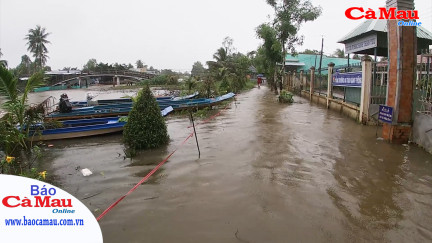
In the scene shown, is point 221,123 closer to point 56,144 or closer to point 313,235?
point 56,144

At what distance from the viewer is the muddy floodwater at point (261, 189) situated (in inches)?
133

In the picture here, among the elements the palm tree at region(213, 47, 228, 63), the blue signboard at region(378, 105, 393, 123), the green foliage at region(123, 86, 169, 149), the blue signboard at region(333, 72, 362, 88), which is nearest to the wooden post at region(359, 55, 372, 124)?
the blue signboard at region(333, 72, 362, 88)

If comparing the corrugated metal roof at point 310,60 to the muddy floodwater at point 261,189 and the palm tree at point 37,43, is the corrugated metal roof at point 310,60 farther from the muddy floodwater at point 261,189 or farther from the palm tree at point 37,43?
the palm tree at point 37,43

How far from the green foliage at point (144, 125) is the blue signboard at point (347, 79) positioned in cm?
770

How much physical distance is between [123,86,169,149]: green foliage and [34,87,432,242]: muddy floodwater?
17.1 inches

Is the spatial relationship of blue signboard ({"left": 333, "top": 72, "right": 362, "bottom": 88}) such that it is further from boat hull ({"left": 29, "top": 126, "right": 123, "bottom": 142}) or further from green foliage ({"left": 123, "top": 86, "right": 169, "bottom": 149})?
boat hull ({"left": 29, "top": 126, "right": 123, "bottom": 142})

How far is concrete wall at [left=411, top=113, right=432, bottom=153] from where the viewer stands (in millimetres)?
6274

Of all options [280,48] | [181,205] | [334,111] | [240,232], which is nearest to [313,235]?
[240,232]

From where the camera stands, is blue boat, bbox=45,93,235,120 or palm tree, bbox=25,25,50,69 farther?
palm tree, bbox=25,25,50,69

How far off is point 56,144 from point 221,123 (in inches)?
226

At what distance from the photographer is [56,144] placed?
340 inches

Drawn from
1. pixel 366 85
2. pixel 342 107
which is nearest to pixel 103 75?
pixel 342 107

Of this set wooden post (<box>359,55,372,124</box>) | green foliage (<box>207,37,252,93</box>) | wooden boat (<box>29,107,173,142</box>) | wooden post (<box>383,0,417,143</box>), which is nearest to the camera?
wooden post (<box>383,0,417,143</box>)

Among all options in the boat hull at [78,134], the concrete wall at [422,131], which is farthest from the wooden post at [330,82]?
the boat hull at [78,134]
